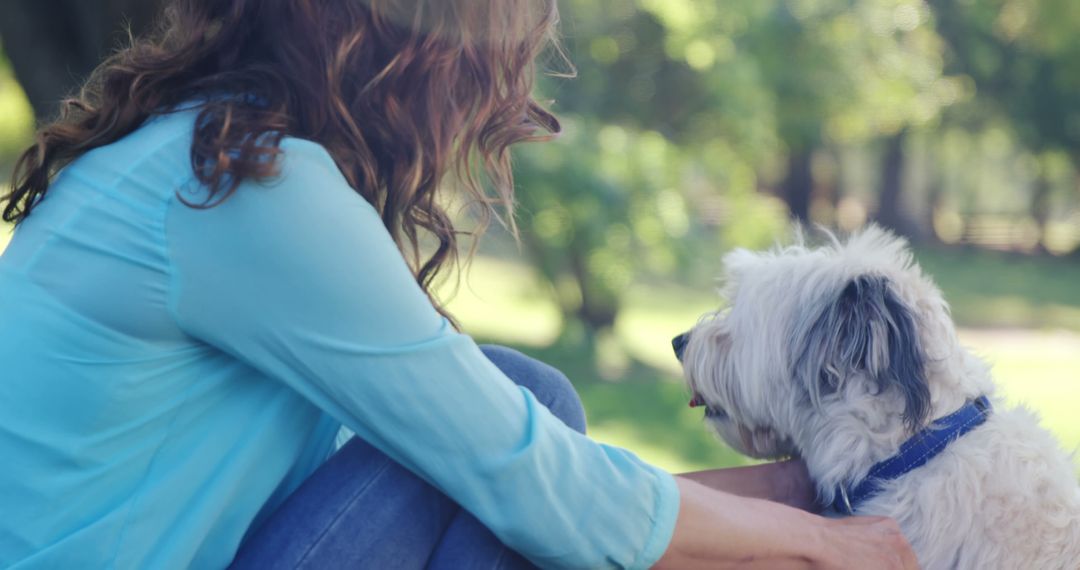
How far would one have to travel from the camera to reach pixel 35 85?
4594 mm

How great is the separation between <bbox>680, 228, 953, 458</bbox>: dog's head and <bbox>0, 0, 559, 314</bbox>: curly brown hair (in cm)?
71

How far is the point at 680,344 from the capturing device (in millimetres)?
2332

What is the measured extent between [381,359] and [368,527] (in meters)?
0.30

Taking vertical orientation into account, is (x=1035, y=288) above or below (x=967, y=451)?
below

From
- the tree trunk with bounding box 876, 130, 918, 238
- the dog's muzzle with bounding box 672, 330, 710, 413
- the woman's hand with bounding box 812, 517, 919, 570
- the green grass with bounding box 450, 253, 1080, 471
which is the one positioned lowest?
the tree trunk with bounding box 876, 130, 918, 238

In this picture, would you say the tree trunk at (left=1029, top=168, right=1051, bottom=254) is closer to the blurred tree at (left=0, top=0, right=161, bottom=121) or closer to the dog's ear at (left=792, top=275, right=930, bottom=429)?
the blurred tree at (left=0, top=0, right=161, bottom=121)

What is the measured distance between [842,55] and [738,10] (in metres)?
1.22

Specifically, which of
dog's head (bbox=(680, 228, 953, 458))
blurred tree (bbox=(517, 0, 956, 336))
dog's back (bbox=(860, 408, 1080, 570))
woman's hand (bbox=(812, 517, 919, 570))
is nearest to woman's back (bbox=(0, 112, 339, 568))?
woman's hand (bbox=(812, 517, 919, 570))

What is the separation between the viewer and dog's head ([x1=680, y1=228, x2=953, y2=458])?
192 centimetres

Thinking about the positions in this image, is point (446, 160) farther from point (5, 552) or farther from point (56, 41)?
point (56, 41)

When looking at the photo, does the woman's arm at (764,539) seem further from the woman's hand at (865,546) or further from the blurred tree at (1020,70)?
the blurred tree at (1020,70)

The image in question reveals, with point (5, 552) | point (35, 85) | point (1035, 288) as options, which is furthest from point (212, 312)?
point (1035, 288)

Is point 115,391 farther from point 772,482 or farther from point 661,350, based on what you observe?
point 661,350

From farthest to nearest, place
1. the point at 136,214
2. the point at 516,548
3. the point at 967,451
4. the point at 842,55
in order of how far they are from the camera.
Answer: the point at 842,55 < the point at 967,451 < the point at 516,548 < the point at 136,214
